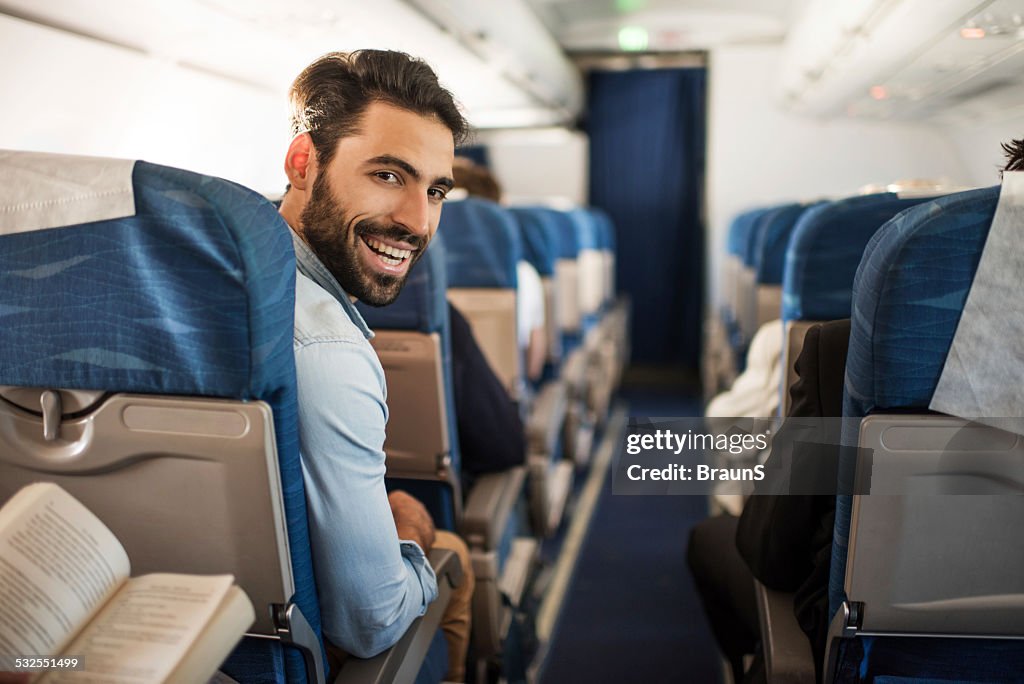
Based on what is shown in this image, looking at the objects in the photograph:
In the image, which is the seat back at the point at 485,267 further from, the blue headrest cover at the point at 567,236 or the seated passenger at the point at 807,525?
the blue headrest cover at the point at 567,236

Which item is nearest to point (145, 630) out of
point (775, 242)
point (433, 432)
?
point (433, 432)

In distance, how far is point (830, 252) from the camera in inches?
66.3

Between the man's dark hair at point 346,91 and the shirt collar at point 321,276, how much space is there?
161 mm

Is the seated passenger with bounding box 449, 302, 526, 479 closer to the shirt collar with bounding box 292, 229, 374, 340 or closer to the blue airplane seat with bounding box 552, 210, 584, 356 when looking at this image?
the shirt collar with bounding box 292, 229, 374, 340

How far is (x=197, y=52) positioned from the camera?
8.27 ft

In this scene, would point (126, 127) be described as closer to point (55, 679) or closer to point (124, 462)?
point (124, 462)

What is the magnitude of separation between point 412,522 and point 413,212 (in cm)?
69

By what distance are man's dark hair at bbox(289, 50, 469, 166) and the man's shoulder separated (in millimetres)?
248

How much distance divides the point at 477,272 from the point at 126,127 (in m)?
1.19

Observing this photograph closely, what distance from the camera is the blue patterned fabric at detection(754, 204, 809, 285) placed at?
2742 mm

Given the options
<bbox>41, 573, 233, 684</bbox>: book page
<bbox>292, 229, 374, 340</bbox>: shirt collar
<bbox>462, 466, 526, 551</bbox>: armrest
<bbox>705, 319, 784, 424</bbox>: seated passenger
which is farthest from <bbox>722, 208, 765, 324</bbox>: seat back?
<bbox>41, 573, 233, 684</bbox>: book page

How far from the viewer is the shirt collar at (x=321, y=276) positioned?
53.9 inches

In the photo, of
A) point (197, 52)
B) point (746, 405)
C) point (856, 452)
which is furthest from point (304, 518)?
point (197, 52)

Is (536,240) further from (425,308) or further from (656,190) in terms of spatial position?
(656,190)
